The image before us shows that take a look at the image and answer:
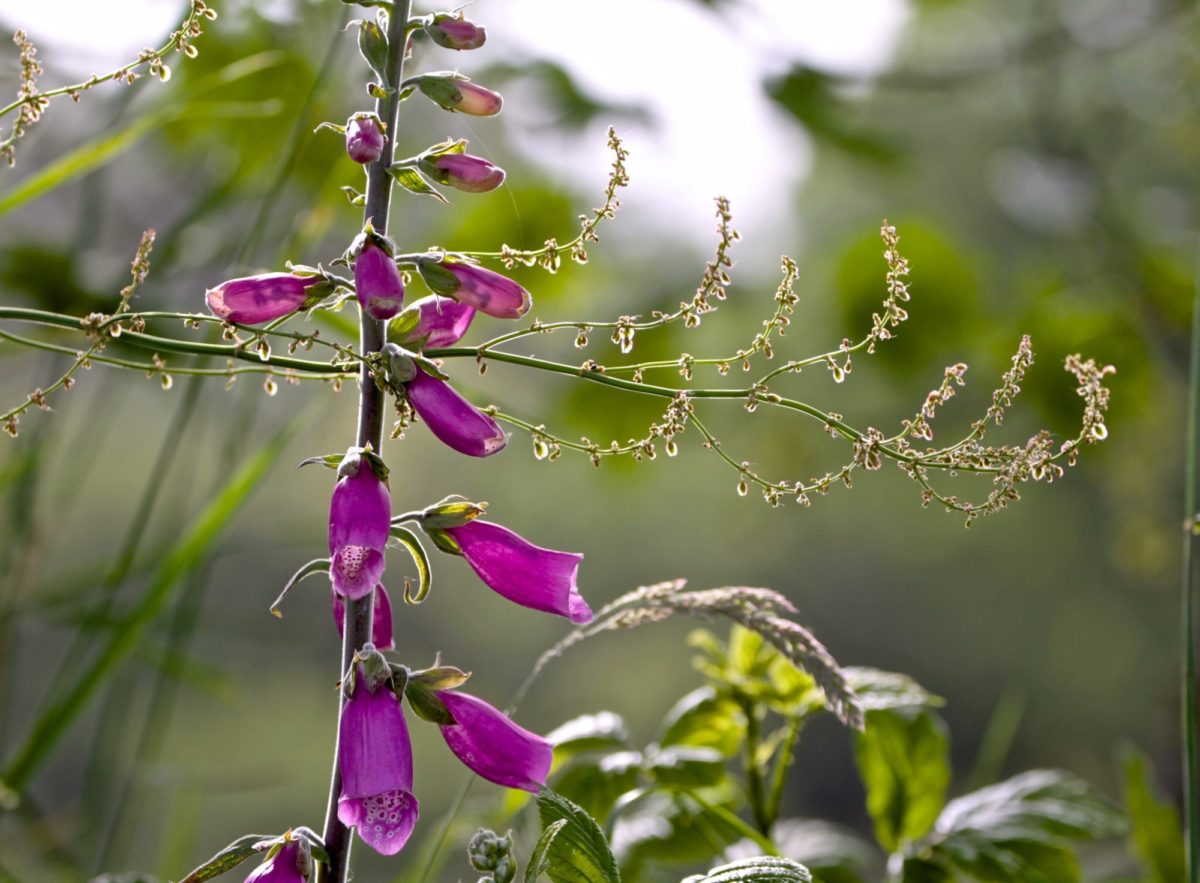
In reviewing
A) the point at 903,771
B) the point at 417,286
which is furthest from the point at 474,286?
the point at 417,286

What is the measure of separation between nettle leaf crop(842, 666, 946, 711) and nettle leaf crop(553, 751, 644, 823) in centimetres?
7

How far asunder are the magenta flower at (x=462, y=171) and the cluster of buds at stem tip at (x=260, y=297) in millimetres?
31

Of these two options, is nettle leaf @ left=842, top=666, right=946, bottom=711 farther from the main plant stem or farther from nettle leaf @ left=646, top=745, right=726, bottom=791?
the main plant stem

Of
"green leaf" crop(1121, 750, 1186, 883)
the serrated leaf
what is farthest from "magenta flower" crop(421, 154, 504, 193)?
"green leaf" crop(1121, 750, 1186, 883)

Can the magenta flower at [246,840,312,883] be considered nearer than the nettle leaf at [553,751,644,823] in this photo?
Yes

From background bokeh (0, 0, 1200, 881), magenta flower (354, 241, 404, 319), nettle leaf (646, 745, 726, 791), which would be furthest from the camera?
background bokeh (0, 0, 1200, 881)

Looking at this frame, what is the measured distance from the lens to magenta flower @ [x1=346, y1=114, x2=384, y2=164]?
198 mm

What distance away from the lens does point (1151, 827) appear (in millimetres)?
393

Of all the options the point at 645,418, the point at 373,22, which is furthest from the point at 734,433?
the point at 373,22

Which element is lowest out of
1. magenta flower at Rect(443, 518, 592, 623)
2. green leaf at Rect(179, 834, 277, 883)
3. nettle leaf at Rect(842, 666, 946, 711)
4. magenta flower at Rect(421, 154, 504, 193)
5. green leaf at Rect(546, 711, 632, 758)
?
green leaf at Rect(179, 834, 277, 883)

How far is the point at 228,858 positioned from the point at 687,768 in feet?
0.52

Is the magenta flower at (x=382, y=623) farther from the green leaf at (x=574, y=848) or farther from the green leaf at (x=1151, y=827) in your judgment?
the green leaf at (x=1151, y=827)

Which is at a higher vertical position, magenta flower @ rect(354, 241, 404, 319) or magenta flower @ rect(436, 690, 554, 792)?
magenta flower @ rect(354, 241, 404, 319)

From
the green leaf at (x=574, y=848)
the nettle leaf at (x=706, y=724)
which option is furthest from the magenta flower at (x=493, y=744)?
the nettle leaf at (x=706, y=724)
